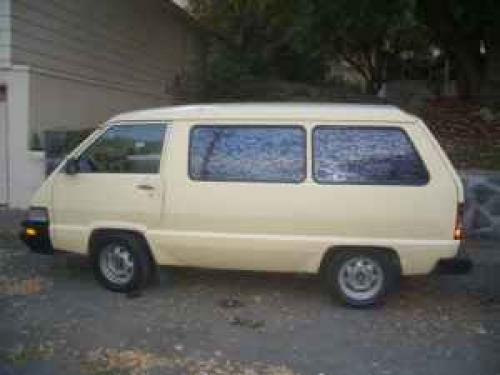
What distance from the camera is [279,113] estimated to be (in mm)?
7391

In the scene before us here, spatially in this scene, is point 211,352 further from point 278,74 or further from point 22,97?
point 278,74

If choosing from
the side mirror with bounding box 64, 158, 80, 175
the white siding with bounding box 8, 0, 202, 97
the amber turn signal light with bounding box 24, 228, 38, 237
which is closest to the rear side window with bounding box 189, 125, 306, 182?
the side mirror with bounding box 64, 158, 80, 175

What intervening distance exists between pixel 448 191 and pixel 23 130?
290 inches

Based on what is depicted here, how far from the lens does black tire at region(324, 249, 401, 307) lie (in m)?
7.25

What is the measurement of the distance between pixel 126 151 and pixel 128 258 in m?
1.02

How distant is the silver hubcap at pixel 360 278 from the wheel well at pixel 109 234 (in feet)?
5.92

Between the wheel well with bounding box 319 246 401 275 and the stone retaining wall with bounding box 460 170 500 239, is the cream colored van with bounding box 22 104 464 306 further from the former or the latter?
the stone retaining wall with bounding box 460 170 500 239

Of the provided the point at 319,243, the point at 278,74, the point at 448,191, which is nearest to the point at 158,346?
the point at 319,243

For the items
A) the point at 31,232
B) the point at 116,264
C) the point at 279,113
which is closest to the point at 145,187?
the point at 116,264

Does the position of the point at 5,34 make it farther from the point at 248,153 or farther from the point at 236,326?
the point at 236,326

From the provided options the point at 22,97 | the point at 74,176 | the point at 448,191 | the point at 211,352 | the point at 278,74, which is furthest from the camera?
the point at 278,74

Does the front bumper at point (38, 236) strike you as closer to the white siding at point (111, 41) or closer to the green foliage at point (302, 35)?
the white siding at point (111, 41)

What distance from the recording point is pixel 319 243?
7203 mm

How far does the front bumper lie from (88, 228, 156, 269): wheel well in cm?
45
